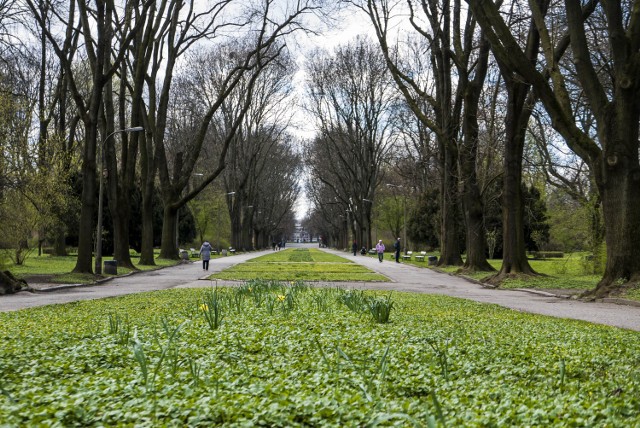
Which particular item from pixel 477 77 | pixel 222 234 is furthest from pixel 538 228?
pixel 222 234

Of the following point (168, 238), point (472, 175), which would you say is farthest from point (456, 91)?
point (168, 238)

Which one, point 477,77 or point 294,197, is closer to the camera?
point 477,77

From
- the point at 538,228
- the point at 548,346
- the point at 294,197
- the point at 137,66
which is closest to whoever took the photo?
the point at 548,346

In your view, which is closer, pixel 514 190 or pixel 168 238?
pixel 514 190

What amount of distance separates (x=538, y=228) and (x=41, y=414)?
56796 mm

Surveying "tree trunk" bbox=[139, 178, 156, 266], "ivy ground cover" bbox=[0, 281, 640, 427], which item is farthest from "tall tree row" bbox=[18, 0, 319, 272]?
"ivy ground cover" bbox=[0, 281, 640, 427]

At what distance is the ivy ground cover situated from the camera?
11.7ft

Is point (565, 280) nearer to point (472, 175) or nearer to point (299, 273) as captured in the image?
point (472, 175)

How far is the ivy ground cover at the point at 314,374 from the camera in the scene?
3.56 metres

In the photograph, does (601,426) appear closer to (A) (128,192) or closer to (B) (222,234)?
(A) (128,192)

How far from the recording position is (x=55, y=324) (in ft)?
25.6

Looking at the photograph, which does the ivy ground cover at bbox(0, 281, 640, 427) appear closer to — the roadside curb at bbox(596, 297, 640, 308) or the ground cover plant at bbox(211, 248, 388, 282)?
the roadside curb at bbox(596, 297, 640, 308)

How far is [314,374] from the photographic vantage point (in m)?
4.64

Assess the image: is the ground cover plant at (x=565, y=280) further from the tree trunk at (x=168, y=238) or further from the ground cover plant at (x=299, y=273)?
the tree trunk at (x=168, y=238)
